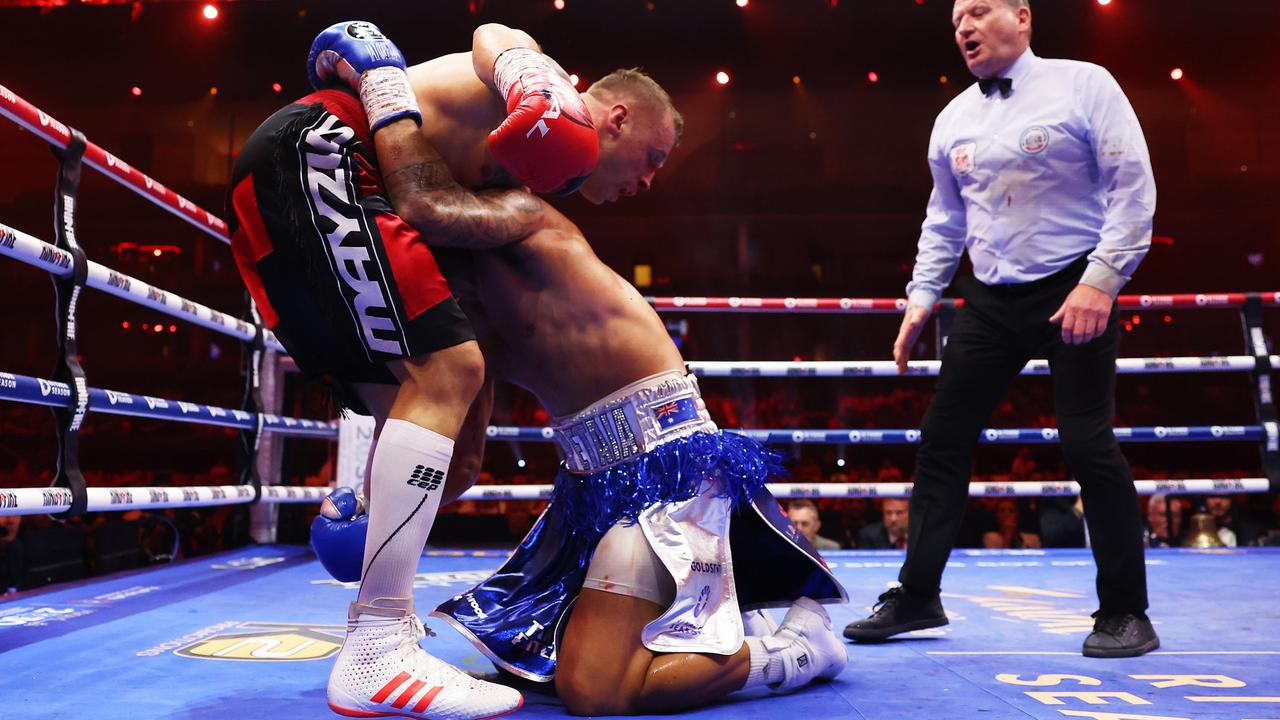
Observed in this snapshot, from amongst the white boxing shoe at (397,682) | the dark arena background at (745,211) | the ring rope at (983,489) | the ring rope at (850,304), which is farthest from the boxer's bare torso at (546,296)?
the dark arena background at (745,211)

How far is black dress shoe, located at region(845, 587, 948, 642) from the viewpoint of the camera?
5.80 feet

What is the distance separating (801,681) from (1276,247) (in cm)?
816

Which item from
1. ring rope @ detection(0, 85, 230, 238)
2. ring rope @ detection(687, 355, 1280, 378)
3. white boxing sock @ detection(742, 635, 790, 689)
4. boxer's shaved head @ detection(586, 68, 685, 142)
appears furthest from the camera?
ring rope @ detection(687, 355, 1280, 378)

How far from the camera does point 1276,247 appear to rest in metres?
7.75

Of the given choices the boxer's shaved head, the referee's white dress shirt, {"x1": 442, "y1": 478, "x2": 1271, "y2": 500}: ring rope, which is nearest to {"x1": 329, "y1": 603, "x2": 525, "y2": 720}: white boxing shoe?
the boxer's shaved head

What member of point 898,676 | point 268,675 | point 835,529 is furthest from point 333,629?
point 835,529

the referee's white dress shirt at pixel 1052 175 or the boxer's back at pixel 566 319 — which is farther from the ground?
the referee's white dress shirt at pixel 1052 175

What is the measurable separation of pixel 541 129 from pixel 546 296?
11.5 inches

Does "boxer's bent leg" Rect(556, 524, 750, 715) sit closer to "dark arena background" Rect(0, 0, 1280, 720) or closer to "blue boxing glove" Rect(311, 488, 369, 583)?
"blue boxing glove" Rect(311, 488, 369, 583)

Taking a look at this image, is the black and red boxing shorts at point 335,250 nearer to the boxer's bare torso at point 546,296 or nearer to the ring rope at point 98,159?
the boxer's bare torso at point 546,296

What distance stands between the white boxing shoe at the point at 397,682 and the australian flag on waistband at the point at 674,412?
0.42 metres

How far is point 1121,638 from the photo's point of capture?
63.2 inches

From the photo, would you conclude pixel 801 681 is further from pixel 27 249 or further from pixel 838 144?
pixel 838 144

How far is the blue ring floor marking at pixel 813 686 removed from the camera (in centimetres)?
121
